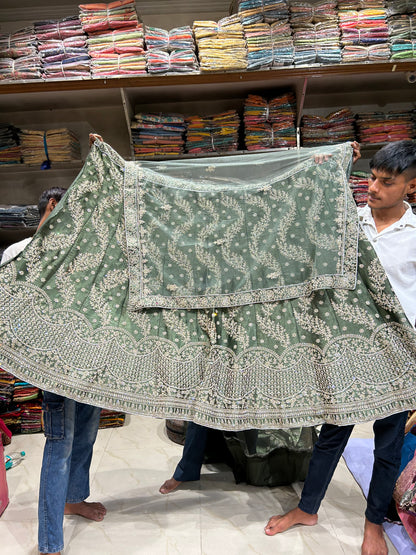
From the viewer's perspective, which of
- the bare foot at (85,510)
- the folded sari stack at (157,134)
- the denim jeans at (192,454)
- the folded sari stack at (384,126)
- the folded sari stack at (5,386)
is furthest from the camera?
the folded sari stack at (384,126)

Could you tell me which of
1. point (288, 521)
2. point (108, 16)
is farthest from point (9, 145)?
point (288, 521)

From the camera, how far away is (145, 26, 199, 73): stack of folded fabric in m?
2.85

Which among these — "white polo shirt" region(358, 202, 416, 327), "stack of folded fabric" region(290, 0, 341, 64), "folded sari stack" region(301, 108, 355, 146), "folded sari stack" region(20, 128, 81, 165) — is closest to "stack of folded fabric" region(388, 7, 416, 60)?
"stack of folded fabric" region(290, 0, 341, 64)

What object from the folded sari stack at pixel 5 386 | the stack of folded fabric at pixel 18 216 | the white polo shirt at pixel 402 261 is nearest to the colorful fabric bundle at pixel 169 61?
the stack of folded fabric at pixel 18 216

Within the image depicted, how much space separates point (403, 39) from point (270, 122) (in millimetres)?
952

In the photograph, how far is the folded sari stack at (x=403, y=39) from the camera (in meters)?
2.88

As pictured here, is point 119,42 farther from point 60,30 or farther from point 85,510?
point 85,510

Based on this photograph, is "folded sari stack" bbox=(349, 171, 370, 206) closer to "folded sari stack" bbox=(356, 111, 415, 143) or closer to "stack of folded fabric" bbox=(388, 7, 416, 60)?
"folded sari stack" bbox=(356, 111, 415, 143)

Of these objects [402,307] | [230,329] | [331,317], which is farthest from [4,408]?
[402,307]

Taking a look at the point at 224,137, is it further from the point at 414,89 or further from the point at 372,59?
the point at 414,89

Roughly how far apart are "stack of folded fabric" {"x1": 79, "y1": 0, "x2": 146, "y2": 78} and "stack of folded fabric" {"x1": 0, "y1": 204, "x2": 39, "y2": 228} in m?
0.98

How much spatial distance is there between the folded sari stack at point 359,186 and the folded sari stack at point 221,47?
1.06 meters

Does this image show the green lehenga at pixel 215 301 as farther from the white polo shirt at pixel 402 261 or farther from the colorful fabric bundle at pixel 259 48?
the colorful fabric bundle at pixel 259 48

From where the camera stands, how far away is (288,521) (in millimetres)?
1827
